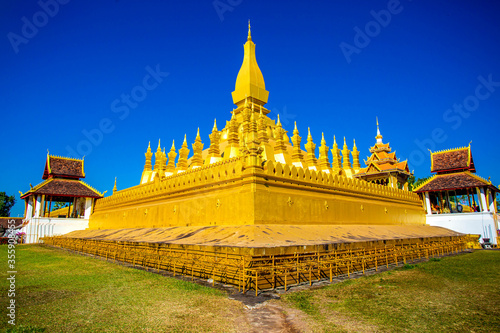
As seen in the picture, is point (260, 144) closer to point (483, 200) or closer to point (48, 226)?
point (483, 200)

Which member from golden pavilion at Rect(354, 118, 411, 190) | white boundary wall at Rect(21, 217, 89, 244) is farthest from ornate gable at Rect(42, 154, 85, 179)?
golden pavilion at Rect(354, 118, 411, 190)

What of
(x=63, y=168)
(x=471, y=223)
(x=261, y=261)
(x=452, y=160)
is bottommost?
(x=261, y=261)

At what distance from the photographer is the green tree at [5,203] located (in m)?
57.4

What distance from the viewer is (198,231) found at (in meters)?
11.7

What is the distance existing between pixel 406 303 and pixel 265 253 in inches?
125

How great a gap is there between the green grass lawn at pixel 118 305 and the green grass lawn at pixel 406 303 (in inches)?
64.4

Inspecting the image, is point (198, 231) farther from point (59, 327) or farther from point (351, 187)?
point (351, 187)

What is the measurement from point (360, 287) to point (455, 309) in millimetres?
2264

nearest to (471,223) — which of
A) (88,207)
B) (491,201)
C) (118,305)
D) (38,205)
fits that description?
(491,201)

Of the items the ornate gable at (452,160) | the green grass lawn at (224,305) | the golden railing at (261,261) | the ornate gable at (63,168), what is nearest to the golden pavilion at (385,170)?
the ornate gable at (452,160)

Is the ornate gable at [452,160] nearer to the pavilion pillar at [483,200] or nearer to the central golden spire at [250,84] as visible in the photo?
the pavilion pillar at [483,200]

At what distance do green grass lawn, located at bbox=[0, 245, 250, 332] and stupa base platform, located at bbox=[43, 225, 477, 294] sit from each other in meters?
0.88

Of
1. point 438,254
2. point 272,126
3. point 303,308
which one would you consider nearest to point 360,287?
point 303,308

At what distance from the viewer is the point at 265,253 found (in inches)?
300
